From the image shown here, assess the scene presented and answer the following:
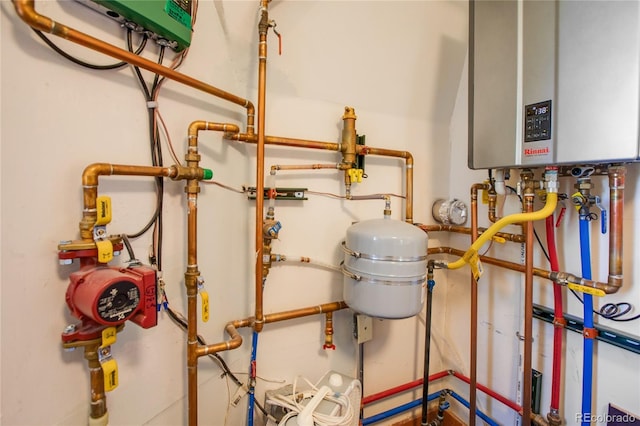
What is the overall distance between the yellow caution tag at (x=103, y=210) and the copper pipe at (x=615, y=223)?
1457 millimetres

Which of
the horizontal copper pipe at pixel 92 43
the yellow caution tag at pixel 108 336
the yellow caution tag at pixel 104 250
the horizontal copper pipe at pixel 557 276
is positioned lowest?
the yellow caution tag at pixel 108 336

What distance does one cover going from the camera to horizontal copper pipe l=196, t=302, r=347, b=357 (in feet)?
3.13

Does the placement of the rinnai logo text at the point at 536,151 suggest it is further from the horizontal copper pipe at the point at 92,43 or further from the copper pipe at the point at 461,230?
the horizontal copper pipe at the point at 92,43

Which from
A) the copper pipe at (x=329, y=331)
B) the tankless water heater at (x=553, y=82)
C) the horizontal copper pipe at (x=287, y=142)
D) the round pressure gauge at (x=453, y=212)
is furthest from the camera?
the round pressure gauge at (x=453, y=212)

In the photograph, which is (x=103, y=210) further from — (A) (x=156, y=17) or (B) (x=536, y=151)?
(B) (x=536, y=151)

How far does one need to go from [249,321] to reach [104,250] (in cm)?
58

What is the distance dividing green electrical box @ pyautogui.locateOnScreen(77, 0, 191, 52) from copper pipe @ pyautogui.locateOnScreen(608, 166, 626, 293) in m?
1.38

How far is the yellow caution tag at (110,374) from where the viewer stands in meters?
0.74

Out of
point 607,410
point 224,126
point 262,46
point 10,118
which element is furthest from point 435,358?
point 10,118

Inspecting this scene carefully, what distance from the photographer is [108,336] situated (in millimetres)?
735

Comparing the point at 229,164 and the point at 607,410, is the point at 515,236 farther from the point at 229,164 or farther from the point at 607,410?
the point at 229,164

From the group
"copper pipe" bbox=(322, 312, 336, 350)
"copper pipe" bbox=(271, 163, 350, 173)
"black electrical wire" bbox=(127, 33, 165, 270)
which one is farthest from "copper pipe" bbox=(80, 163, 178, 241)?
"copper pipe" bbox=(322, 312, 336, 350)

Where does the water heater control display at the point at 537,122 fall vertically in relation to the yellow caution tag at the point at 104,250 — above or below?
above

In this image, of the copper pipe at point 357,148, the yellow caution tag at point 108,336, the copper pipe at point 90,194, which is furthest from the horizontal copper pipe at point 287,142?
the yellow caution tag at point 108,336
